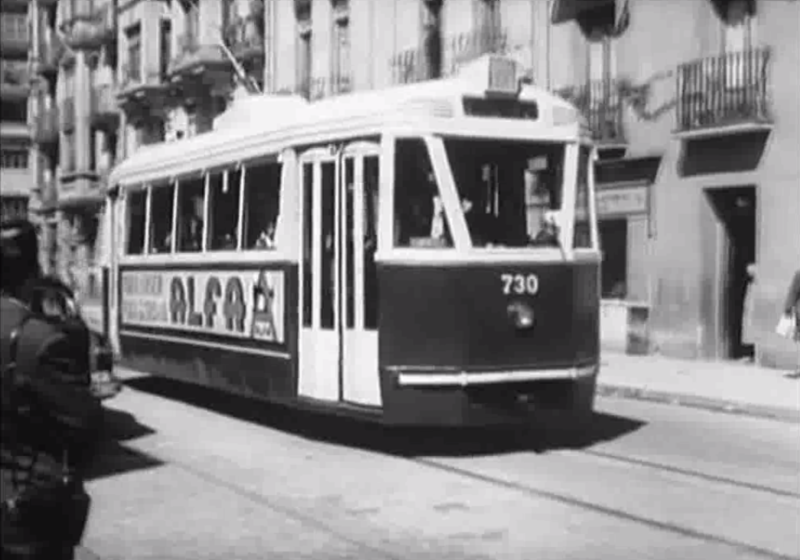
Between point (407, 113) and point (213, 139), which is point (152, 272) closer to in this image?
point (213, 139)

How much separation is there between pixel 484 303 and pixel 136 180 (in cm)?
655

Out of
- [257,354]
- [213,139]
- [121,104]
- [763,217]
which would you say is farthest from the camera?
[121,104]

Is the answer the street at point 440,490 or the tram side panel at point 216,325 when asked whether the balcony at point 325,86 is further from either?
the street at point 440,490

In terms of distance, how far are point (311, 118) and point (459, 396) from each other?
282 cm

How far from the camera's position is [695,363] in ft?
75.4

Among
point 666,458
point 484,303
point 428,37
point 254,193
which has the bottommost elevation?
point 666,458

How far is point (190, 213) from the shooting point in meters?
15.5

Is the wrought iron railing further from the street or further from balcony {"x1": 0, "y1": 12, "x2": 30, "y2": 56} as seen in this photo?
balcony {"x1": 0, "y1": 12, "x2": 30, "y2": 56}

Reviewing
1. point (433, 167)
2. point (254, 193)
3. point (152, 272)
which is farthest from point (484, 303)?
point (152, 272)

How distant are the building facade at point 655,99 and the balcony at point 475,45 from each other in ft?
0.12

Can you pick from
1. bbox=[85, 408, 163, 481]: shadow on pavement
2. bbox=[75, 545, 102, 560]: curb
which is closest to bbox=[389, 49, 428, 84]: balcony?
bbox=[85, 408, 163, 481]: shadow on pavement

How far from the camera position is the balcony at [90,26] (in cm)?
4200

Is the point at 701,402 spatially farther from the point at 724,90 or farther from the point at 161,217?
the point at 724,90

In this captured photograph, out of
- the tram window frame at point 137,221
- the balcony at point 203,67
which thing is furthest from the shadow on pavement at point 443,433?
the balcony at point 203,67
